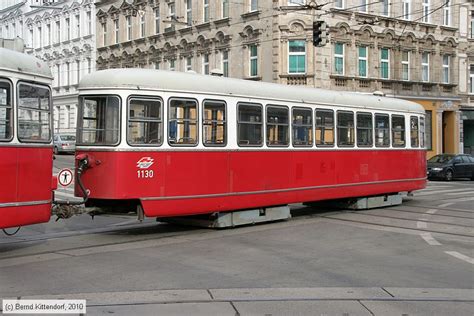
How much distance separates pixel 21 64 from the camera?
9.01 meters

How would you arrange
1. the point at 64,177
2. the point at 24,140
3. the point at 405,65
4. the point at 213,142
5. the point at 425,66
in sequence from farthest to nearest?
the point at 425,66
the point at 405,65
the point at 64,177
the point at 213,142
the point at 24,140

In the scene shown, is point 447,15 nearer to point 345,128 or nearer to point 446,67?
point 446,67

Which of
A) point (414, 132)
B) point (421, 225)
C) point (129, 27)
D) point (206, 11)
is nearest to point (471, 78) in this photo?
point (206, 11)

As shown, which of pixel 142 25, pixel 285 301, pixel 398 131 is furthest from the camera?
pixel 142 25

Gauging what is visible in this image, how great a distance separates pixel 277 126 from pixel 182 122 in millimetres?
2683

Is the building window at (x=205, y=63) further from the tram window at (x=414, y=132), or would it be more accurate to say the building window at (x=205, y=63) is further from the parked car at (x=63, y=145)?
the tram window at (x=414, y=132)

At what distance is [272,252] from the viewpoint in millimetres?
9922

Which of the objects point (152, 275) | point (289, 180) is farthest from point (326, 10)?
point (152, 275)

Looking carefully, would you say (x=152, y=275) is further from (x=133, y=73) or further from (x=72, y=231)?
(x=72, y=231)

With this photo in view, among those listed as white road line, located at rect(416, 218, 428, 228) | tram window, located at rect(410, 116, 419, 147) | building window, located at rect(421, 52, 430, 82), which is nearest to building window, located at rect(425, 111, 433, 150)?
building window, located at rect(421, 52, 430, 82)

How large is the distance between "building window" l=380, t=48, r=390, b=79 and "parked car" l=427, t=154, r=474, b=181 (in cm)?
778

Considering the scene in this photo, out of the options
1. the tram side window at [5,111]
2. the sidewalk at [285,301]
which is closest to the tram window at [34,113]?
the tram side window at [5,111]

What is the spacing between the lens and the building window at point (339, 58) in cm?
3528

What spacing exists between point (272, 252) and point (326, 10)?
26.8 m
